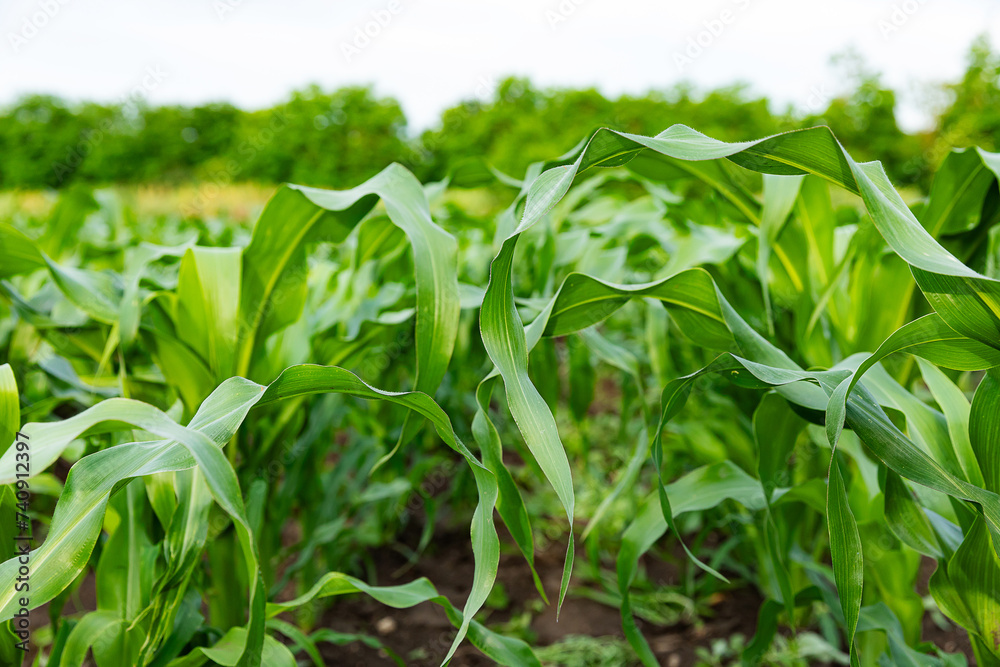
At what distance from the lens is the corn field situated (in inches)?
18.2

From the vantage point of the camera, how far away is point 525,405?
46 cm

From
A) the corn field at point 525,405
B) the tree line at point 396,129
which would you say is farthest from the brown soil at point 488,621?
the tree line at point 396,129

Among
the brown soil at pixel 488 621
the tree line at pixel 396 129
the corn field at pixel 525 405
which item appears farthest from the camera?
the tree line at pixel 396 129

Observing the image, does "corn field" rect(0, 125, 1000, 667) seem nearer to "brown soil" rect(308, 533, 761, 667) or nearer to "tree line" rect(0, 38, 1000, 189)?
"brown soil" rect(308, 533, 761, 667)

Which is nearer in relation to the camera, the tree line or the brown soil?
the brown soil

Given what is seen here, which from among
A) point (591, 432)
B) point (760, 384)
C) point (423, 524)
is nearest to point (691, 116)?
point (591, 432)

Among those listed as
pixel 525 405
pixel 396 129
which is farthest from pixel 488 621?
pixel 396 129

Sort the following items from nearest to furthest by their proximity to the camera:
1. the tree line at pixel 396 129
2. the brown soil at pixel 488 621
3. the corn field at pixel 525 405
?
the corn field at pixel 525 405
the brown soil at pixel 488 621
the tree line at pixel 396 129

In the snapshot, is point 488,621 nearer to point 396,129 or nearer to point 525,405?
point 525,405

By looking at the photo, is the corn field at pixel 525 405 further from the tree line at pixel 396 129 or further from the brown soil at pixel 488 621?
the tree line at pixel 396 129

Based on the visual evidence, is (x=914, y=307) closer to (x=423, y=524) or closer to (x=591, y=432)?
(x=423, y=524)

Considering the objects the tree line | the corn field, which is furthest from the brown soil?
the tree line

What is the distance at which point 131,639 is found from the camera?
647mm

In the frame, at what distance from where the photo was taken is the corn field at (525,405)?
0.46 meters
